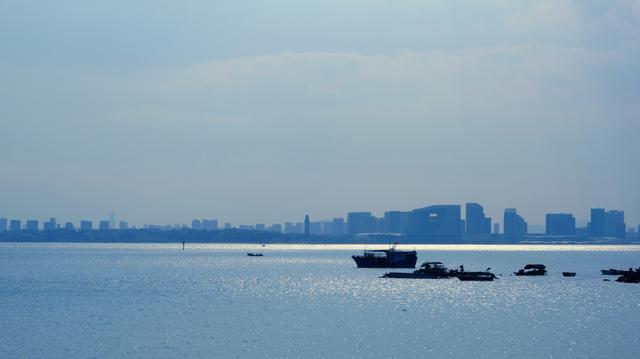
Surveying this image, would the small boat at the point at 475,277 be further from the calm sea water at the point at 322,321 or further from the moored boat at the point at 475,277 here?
the calm sea water at the point at 322,321

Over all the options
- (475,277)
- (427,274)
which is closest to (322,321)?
(475,277)

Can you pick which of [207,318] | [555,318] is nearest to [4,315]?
[207,318]

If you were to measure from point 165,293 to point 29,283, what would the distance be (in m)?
43.2

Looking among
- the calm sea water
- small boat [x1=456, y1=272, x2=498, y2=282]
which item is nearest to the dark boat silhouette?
small boat [x1=456, y1=272, x2=498, y2=282]

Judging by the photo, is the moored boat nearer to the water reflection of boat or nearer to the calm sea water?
the water reflection of boat

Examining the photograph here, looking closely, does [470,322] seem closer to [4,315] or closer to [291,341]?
[291,341]

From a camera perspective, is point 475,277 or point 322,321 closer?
point 322,321

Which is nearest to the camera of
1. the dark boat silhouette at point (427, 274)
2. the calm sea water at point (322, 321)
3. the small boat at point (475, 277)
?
the calm sea water at point (322, 321)

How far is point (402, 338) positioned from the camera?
89.8 meters

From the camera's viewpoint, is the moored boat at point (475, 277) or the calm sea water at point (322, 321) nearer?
the calm sea water at point (322, 321)

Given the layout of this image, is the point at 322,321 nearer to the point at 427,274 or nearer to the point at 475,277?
the point at 475,277

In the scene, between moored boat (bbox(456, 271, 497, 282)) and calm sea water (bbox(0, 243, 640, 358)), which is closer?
calm sea water (bbox(0, 243, 640, 358))

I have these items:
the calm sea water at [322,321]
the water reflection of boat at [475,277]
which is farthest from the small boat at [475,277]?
the calm sea water at [322,321]

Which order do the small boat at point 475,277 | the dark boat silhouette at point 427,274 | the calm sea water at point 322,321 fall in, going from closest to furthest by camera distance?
the calm sea water at point 322,321
the small boat at point 475,277
the dark boat silhouette at point 427,274
